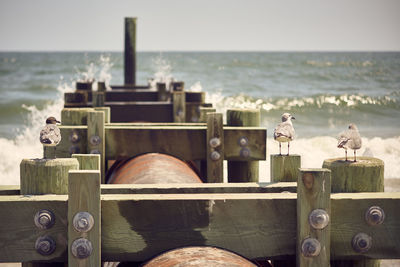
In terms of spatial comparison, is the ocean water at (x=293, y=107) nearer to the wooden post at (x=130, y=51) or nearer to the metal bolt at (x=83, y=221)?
the wooden post at (x=130, y=51)

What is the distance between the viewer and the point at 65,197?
3004mm

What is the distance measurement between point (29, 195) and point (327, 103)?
29667mm

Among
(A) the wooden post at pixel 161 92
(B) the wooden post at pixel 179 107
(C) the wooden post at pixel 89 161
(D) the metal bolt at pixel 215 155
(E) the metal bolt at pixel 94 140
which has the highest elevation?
(A) the wooden post at pixel 161 92

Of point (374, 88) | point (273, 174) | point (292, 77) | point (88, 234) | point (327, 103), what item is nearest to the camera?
point (88, 234)

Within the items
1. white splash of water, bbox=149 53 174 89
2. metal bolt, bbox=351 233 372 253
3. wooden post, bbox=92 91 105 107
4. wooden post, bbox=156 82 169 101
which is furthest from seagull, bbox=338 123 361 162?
white splash of water, bbox=149 53 174 89

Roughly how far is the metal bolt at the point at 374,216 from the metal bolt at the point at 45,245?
1.40m

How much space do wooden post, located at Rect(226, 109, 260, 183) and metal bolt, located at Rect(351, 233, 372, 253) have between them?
2658mm

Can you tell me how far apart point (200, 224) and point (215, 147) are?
8.67 feet

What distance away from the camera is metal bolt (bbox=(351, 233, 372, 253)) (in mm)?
3084

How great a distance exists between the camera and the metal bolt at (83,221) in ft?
9.39

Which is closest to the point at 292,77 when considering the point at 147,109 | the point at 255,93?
the point at 255,93

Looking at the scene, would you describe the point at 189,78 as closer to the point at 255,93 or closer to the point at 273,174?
the point at 255,93

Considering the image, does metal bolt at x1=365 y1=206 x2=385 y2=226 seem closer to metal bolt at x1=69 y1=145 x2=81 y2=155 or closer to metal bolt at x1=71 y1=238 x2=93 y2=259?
metal bolt at x1=71 y1=238 x2=93 y2=259

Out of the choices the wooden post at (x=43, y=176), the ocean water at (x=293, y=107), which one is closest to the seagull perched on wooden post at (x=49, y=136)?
the wooden post at (x=43, y=176)
